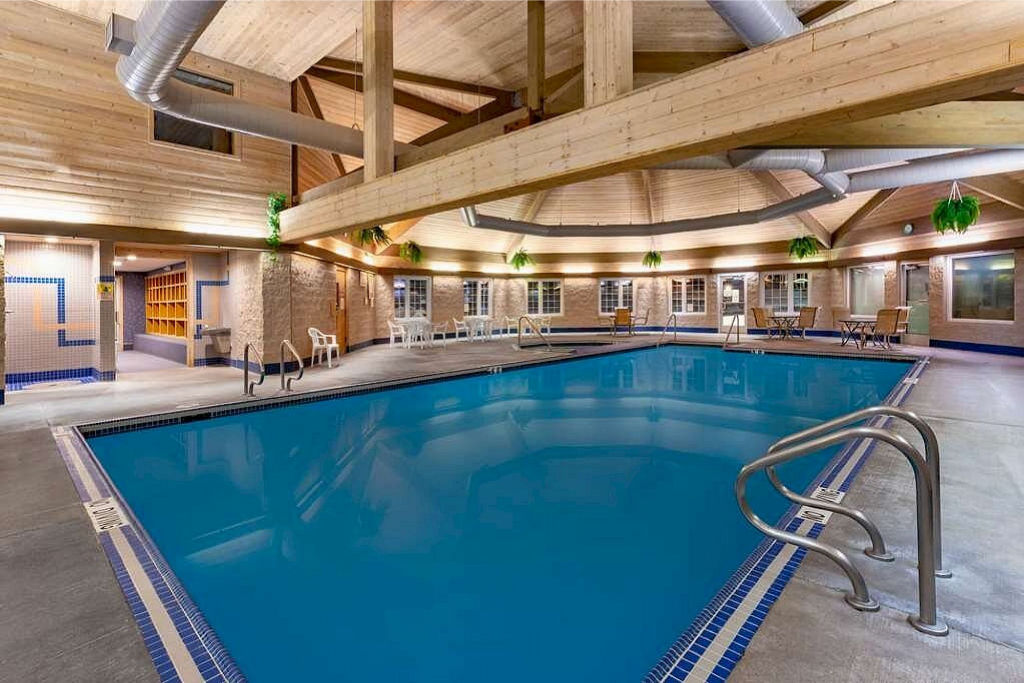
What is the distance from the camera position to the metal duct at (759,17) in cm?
366

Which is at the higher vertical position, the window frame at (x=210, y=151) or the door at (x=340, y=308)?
the window frame at (x=210, y=151)

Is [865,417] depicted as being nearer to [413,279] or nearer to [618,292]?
[413,279]

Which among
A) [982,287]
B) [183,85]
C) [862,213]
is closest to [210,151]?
[183,85]

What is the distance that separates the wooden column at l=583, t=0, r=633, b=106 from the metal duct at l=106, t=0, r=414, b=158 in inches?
110

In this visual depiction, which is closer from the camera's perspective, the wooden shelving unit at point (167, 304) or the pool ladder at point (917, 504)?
the pool ladder at point (917, 504)

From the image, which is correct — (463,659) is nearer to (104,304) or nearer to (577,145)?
(577,145)

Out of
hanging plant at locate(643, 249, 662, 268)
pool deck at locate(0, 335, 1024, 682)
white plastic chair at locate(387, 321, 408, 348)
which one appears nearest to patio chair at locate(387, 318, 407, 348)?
white plastic chair at locate(387, 321, 408, 348)

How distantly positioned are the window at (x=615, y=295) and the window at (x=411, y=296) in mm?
6804

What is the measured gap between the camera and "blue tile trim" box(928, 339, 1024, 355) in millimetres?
10389

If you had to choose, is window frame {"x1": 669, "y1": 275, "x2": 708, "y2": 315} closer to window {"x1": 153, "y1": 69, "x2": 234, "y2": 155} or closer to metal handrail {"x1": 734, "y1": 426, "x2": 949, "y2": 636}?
window {"x1": 153, "y1": 69, "x2": 234, "y2": 155}

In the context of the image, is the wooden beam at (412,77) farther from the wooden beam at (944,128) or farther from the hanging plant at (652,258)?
the hanging plant at (652,258)

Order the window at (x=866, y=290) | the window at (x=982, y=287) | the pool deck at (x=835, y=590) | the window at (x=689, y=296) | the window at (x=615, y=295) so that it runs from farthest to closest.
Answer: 1. the window at (x=615, y=295)
2. the window at (x=689, y=296)
3. the window at (x=866, y=290)
4. the window at (x=982, y=287)
5. the pool deck at (x=835, y=590)

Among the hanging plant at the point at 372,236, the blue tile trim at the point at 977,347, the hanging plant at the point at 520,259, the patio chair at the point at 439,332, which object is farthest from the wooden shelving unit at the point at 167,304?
the blue tile trim at the point at 977,347

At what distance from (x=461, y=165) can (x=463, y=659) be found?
455 centimetres
